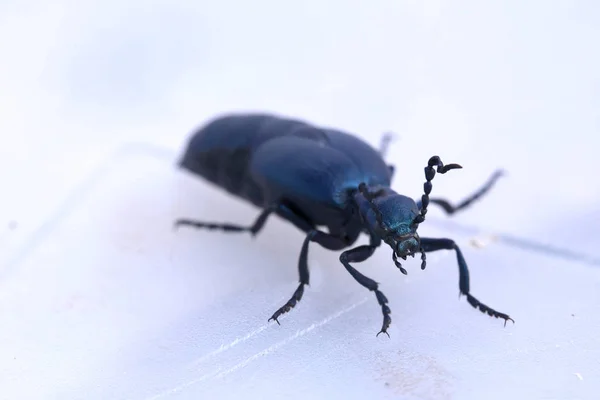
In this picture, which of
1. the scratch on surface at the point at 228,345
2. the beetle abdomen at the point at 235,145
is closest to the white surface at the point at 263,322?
the scratch on surface at the point at 228,345

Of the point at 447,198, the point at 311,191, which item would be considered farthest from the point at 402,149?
the point at 311,191

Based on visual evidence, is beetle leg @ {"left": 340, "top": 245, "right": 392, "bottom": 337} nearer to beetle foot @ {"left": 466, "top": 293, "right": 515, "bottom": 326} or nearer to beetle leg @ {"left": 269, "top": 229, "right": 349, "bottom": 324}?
beetle leg @ {"left": 269, "top": 229, "right": 349, "bottom": 324}

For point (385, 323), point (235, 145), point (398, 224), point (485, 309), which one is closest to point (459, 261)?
point (485, 309)

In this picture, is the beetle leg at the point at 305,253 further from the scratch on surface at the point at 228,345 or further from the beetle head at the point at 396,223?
the beetle head at the point at 396,223

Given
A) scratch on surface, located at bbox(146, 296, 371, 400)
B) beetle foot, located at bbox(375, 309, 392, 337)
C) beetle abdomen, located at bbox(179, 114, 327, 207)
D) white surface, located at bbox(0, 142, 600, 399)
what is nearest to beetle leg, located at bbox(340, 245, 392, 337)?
beetle foot, located at bbox(375, 309, 392, 337)

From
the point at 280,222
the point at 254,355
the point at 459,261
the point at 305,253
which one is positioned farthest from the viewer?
the point at 280,222

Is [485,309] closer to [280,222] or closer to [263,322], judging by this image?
[263,322]
